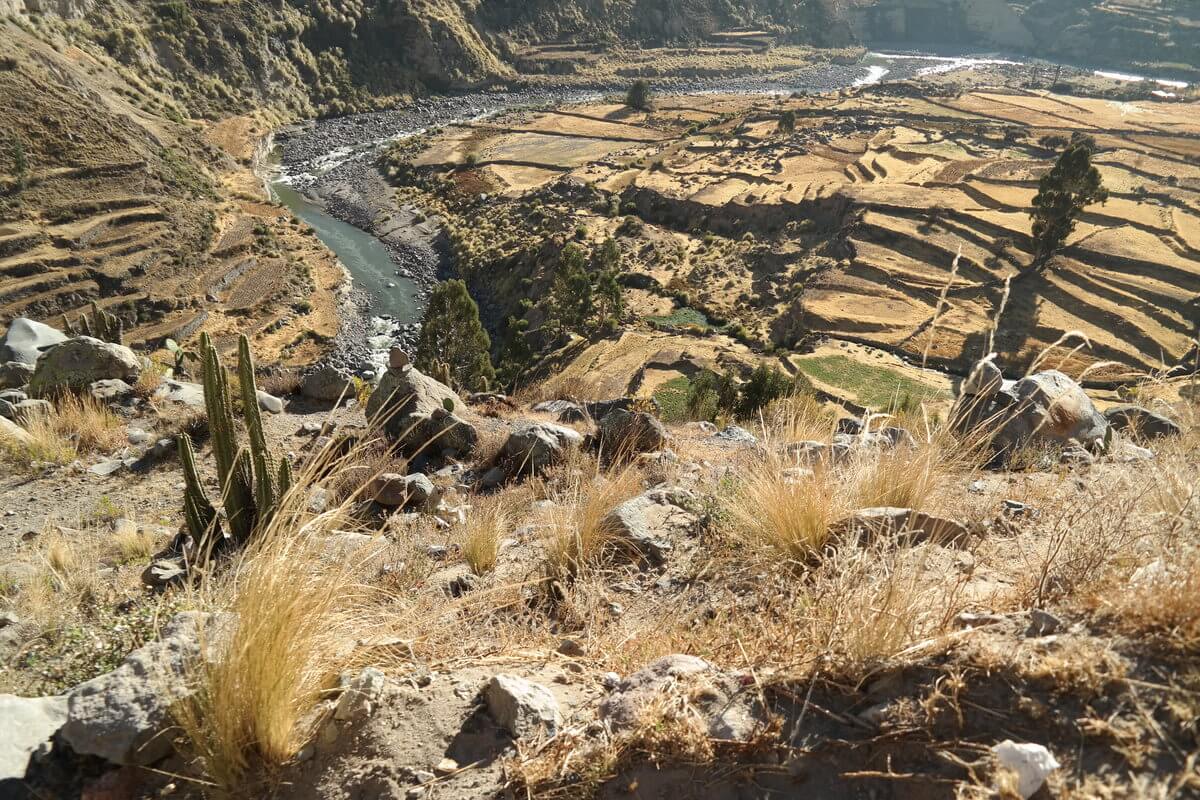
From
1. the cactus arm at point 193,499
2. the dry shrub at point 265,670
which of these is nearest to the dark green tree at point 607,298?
the cactus arm at point 193,499

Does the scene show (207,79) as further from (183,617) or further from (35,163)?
(183,617)

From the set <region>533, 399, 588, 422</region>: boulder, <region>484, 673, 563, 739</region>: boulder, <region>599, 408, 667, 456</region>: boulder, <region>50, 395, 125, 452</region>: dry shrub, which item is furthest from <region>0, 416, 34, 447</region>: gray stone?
<region>484, 673, 563, 739</region>: boulder

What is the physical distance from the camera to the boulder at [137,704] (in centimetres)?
266

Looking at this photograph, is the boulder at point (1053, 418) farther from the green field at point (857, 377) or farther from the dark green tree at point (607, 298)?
the dark green tree at point (607, 298)

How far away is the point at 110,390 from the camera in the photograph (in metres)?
11.0

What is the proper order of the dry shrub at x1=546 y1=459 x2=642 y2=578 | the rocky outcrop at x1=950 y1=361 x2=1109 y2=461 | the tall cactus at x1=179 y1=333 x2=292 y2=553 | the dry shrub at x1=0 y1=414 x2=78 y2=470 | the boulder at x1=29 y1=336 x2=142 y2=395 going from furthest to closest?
the boulder at x1=29 y1=336 x2=142 y2=395, the dry shrub at x1=0 y1=414 x2=78 y2=470, the rocky outcrop at x1=950 y1=361 x2=1109 y2=461, the tall cactus at x1=179 y1=333 x2=292 y2=553, the dry shrub at x1=546 y1=459 x2=642 y2=578

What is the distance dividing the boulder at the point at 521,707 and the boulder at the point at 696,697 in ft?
0.67

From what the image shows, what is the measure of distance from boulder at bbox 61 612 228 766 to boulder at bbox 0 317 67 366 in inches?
634

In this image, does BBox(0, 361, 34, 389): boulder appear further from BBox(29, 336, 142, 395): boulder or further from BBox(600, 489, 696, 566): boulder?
BBox(600, 489, 696, 566): boulder

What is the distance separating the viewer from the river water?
42.8 metres

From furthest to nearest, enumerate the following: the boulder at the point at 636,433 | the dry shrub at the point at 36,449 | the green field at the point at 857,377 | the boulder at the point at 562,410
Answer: the green field at the point at 857,377
the boulder at the point at 562,410
the boulder at the point at 636,433
the dry shrub at the point at 36,449

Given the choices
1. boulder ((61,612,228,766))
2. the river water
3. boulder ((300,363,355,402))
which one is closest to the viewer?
boulder ((61,612,228,766))

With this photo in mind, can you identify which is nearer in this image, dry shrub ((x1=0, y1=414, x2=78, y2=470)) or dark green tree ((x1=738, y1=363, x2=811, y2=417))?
dry shrub ((x1=0, y1=414, x2=78, y2=470))

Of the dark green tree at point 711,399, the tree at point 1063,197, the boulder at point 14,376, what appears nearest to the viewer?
the boulder at point 14,376
